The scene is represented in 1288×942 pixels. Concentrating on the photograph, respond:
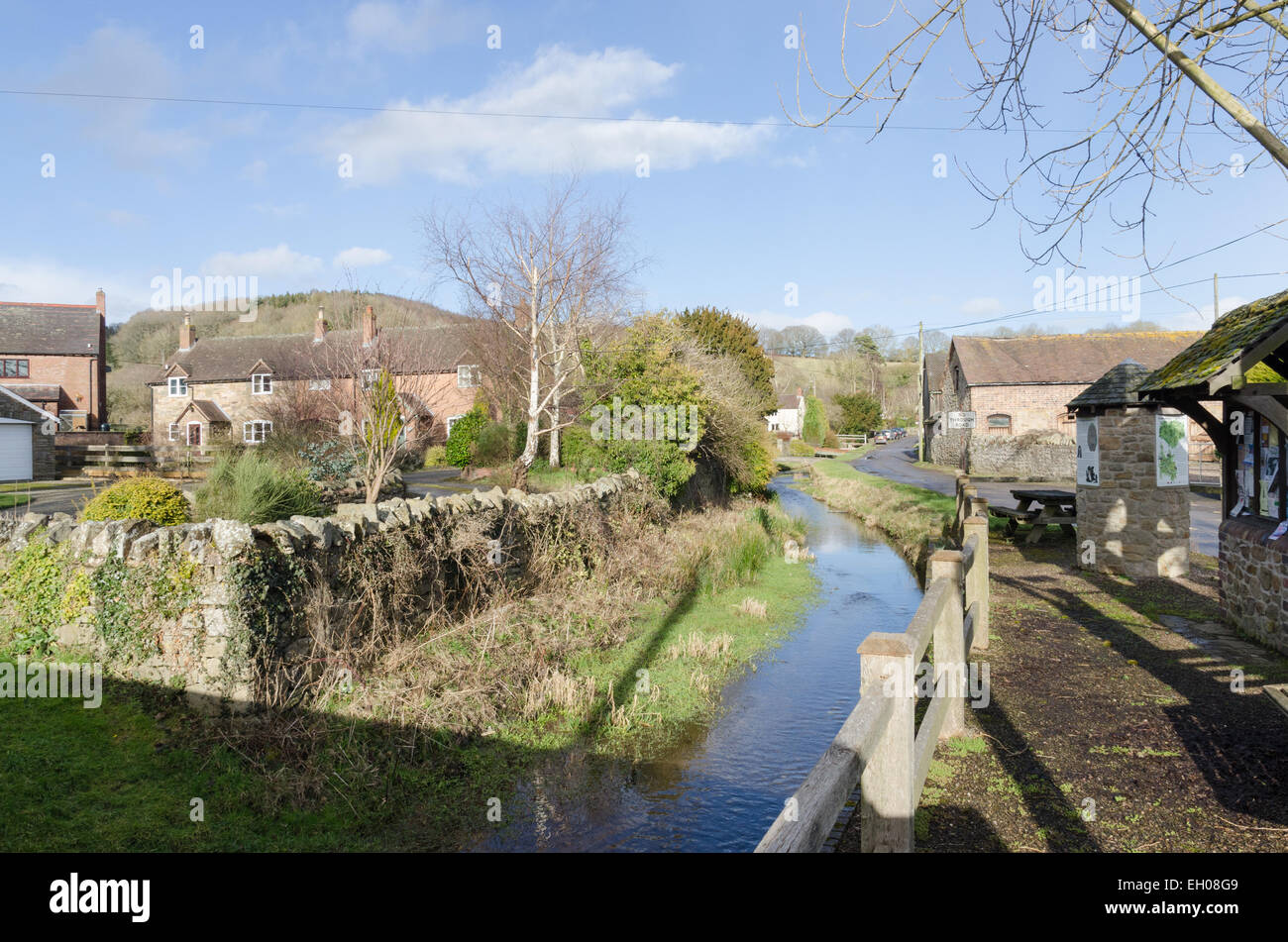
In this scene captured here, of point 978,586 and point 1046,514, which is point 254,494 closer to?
point 978,586

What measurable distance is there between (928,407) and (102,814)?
55.3m

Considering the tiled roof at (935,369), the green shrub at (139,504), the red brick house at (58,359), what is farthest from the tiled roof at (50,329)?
the tiled roof at (935,369)

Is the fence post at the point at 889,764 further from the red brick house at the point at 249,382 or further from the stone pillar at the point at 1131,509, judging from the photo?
the red brick house at the point at 249,382

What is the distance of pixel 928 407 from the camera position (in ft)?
180

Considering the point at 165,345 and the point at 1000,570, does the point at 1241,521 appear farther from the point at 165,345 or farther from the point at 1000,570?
the point at 165,345

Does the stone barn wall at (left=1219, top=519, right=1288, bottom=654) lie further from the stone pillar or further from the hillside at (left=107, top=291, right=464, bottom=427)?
the hillside at (left=107, top=291, right=464, bottom=427)

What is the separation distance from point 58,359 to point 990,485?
4996cm

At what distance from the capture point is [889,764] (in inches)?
146

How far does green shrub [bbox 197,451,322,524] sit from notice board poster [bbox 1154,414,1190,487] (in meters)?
12.3

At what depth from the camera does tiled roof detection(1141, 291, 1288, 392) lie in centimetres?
796

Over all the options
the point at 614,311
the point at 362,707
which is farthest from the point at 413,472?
the point at 362,707

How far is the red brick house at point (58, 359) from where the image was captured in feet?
146

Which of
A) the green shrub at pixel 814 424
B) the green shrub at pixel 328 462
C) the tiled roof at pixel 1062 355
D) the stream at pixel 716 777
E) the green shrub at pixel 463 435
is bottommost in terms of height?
the stream at pixel 716 777

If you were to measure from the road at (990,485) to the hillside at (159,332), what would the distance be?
74.9 ft
